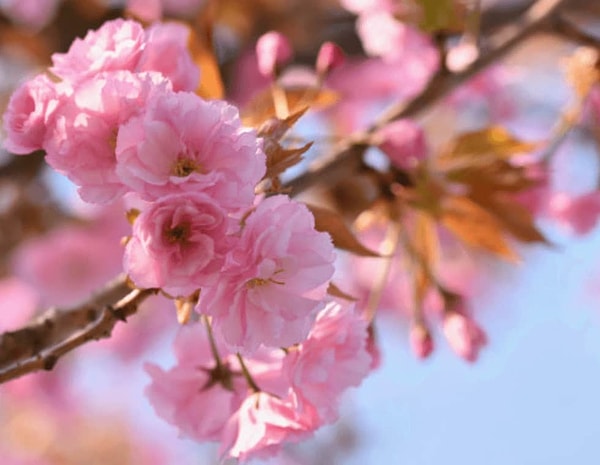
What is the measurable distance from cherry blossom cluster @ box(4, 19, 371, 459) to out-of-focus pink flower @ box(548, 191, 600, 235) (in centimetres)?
68

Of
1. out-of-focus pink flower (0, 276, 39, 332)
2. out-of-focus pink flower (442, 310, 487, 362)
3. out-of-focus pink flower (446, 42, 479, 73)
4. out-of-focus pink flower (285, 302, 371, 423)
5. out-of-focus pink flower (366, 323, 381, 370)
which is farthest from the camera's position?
out-of-focus pink flower (0, 276, 39, 332)

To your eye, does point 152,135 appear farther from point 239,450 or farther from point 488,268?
point 488,268

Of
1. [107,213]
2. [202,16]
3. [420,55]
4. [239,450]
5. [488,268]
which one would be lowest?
[488,268]

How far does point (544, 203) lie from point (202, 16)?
1.99 feet

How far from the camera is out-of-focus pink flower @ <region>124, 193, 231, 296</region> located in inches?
26.1

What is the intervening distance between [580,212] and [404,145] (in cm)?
43

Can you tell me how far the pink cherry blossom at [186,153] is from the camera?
67cm

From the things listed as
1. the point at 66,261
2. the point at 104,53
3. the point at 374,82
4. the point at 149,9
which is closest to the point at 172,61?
the point at 104,53

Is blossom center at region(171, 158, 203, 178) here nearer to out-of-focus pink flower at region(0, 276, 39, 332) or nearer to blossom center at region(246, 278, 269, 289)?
blossom center at region(246, 278, 269, 289)

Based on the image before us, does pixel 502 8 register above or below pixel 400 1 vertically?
below

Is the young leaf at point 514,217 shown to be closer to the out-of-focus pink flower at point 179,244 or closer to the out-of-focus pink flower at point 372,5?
the out-of-focus pink flower at point 372,5

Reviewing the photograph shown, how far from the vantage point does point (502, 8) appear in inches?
87.3

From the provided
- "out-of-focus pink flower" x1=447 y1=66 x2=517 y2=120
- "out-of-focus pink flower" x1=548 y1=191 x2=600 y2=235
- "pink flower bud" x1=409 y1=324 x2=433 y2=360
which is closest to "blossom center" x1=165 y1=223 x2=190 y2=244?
"pink flower bud" x1=409 y1=324 x2=433 y2=360

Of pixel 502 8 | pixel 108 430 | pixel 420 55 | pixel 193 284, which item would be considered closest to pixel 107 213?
pixel 502 8
